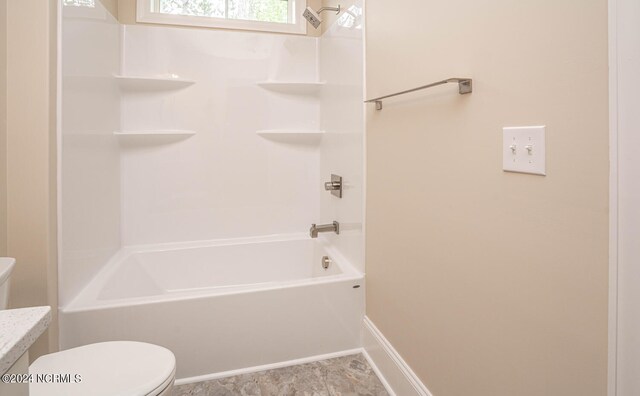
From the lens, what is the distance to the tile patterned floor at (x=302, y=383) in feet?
5.69

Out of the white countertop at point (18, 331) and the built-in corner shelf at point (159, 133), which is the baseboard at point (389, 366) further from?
the built-in corner shelf at point (159, 133)

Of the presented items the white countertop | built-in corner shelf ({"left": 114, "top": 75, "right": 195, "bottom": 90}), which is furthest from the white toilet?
built-in corner shelf ({"left": 114, "top": 75, "right": 195, "bottom": 90})

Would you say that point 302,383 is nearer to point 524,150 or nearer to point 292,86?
point 524,150

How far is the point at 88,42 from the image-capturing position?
1.89m

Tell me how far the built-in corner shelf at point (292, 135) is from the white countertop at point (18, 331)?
2.25 m

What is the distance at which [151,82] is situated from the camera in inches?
97.0

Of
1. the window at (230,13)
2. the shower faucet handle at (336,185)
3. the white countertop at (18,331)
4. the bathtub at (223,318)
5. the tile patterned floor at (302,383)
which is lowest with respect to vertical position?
the tile patterned floor at (302,383)

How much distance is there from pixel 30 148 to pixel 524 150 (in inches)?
68.9

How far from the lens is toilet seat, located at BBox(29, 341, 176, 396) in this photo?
1.11 meters

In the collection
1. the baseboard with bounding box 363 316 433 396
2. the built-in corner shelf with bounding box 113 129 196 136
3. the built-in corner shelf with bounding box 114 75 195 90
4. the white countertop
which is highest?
the built-in corner shelf with bounding box 114 75 195 90

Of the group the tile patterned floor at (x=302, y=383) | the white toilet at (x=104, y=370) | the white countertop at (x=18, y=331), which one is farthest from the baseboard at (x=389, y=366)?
the white countertop at (x=18, y=331)

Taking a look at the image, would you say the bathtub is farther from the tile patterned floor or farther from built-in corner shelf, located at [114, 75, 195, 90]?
built-in corner shelf, located at [114, 75, 195, 90]

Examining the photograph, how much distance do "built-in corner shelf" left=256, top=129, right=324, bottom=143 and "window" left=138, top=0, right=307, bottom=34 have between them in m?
0.74

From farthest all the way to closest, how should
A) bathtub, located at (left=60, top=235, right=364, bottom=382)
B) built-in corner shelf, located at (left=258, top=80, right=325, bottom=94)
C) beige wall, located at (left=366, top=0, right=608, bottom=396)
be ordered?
built-in corner shelf, located at (left=258, top=80, right=325, bottom=94) → bathtub, located at (left=60, top=235, right=364, bottom=382) → beige wall, located at (left=366, top=0, right=608, bottom=396)
